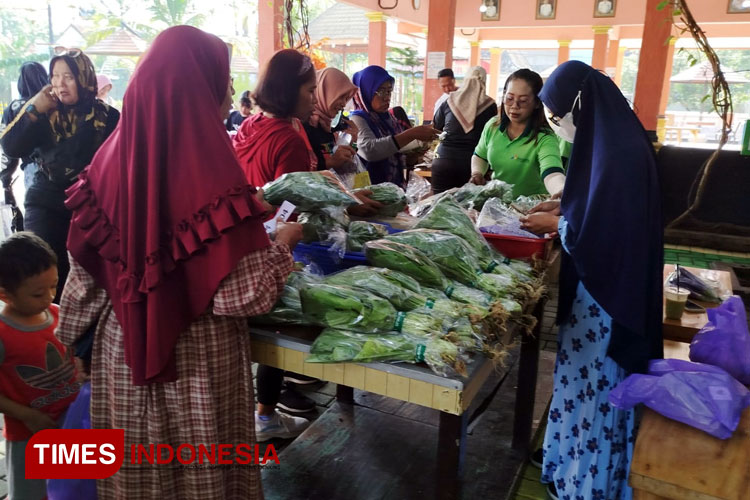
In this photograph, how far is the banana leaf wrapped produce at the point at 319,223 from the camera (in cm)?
182

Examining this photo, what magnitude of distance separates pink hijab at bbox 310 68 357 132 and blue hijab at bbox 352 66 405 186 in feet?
1.35

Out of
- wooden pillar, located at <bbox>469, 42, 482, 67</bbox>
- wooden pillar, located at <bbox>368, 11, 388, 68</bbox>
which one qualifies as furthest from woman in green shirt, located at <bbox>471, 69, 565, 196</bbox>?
wooden pillar, located at <bbox>469, 42, 482, 67</bbox>

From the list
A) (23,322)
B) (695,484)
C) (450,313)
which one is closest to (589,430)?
(695,484)

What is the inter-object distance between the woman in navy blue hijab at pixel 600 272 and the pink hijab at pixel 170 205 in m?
0.97

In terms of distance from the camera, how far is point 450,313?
4.98ft

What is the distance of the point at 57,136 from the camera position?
2986mm

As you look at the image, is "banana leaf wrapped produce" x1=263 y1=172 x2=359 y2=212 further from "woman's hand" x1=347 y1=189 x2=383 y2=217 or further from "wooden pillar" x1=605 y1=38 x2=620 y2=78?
"wooden pillar" x1=605 y1=38 x2=620 y2=78

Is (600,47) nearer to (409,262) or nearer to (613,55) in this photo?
(613,55)

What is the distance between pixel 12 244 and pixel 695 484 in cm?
211

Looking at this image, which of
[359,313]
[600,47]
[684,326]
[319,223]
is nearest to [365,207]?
[319,223]

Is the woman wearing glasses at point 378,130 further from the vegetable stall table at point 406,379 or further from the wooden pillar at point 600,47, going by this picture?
the wooden pillar at point 600,47

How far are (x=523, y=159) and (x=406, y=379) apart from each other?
2012mm

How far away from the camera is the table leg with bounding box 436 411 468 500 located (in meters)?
1.40

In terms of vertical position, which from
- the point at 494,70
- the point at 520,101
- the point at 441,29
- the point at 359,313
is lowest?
the point at 359,313
